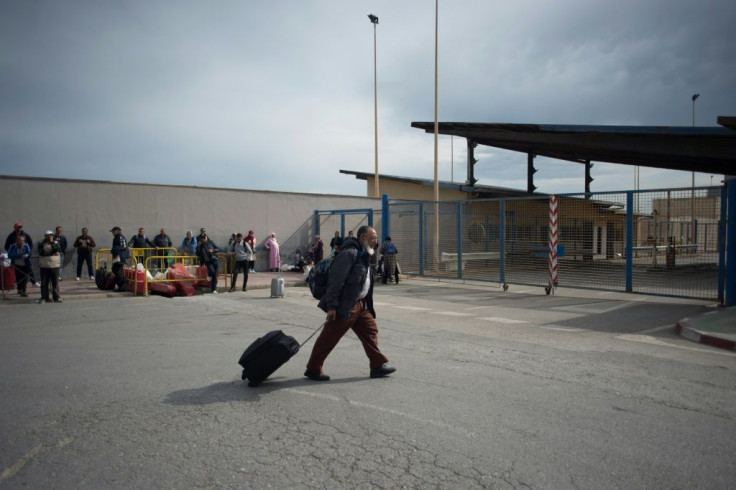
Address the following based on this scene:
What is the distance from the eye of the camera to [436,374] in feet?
20.1

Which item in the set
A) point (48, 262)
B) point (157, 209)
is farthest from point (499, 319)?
point (157, 209)

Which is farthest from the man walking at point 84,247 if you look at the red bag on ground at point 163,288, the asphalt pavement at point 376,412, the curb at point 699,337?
the curb at point 699,337

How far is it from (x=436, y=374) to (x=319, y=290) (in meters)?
1.70

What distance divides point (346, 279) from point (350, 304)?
10.7 inches

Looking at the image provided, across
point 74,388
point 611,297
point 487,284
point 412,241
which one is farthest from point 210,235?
point 74,388

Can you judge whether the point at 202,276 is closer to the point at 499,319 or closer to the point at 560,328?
the point at 499,319

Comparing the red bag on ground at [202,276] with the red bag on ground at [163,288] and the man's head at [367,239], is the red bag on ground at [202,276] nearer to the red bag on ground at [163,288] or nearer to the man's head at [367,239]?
the red bag on ground at [163,288]

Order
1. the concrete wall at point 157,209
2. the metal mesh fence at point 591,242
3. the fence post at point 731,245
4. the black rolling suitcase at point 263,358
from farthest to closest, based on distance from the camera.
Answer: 1. the concrete wall at point 157,209
2. the metal mesh fence at point 591,242
3. the fence post at point 731,245
4. the black rolling suitcase at point 263,358

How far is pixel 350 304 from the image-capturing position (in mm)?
5648

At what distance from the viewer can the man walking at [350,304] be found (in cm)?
560

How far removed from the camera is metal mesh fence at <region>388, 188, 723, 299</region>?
39.6 feet

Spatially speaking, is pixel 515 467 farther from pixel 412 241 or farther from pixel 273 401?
pixel 412 241

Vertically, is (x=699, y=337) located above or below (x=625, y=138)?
below

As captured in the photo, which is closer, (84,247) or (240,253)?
(240,253)
